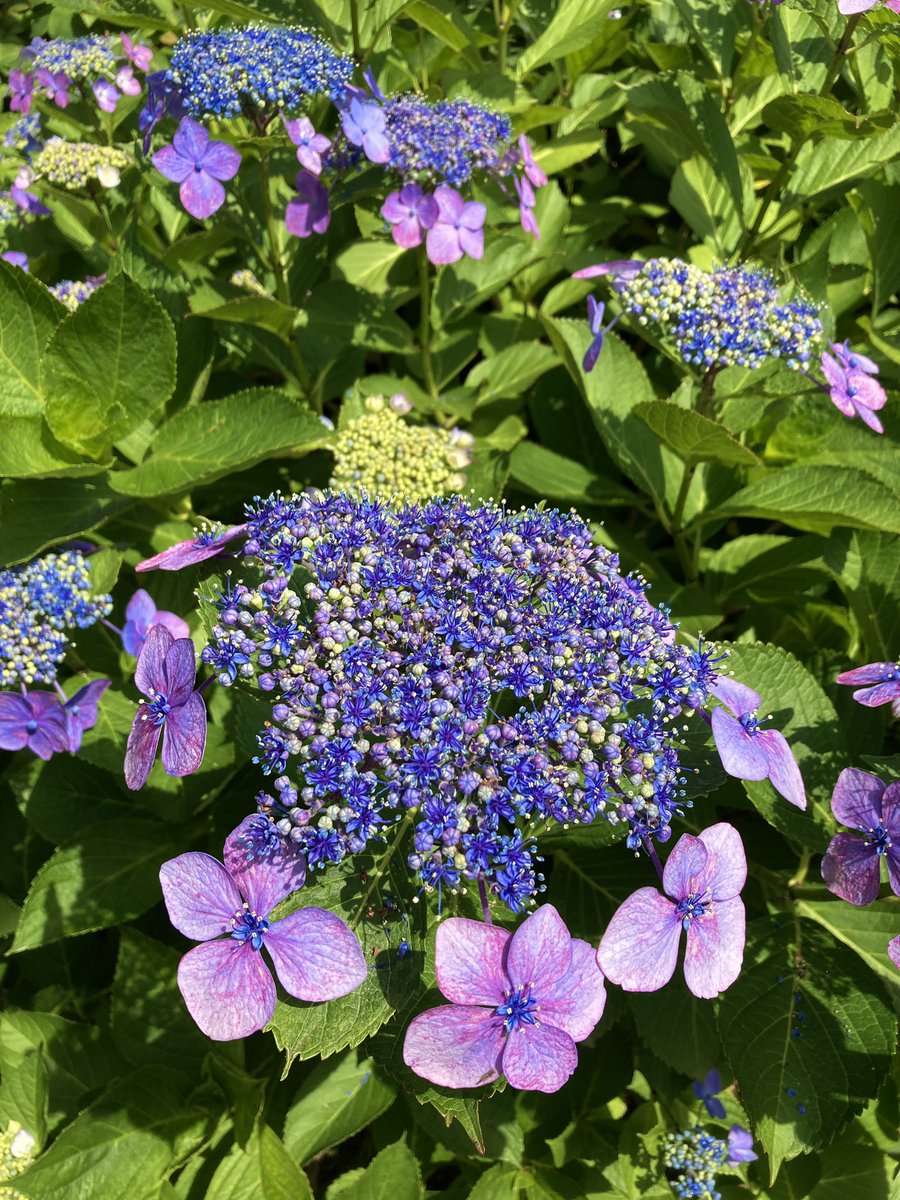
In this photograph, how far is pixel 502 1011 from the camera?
47.9 inches

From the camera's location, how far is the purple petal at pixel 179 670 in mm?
1354

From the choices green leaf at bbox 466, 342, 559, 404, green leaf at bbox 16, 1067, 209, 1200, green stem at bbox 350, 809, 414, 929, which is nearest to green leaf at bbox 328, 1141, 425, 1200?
green leaf at bbox 16, 1067, 209, 1200

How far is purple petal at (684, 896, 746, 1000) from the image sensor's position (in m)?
1.28

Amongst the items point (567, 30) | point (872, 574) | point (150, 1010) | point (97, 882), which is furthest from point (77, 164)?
point (872, 574)

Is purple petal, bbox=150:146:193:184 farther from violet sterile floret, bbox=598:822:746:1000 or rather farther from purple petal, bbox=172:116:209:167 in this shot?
violet sterile floret, bbox=598:822:746:1000

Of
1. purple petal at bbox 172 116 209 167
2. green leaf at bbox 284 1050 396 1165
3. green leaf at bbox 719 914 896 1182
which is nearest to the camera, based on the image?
green leaf at bbox 719 914 896 1182

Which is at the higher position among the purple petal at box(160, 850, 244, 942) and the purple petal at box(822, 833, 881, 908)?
the purple petal at box(160, 850, 244, 942)

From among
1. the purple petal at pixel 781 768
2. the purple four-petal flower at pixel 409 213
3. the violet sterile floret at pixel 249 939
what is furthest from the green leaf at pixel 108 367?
the purple petal at pixel 781 768

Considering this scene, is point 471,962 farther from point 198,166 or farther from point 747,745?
point 198,166

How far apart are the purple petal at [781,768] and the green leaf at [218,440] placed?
1.14m

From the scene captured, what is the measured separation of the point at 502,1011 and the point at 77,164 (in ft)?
8.09

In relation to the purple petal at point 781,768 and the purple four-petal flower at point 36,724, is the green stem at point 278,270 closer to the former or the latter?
the purple four-petal flower at point 36,724

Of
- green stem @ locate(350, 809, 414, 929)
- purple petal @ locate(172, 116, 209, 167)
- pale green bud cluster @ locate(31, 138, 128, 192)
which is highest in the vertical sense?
purple petal @ locate(172, 116, 209, 167)

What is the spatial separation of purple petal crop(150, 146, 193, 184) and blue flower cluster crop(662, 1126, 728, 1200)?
2.61 metres
